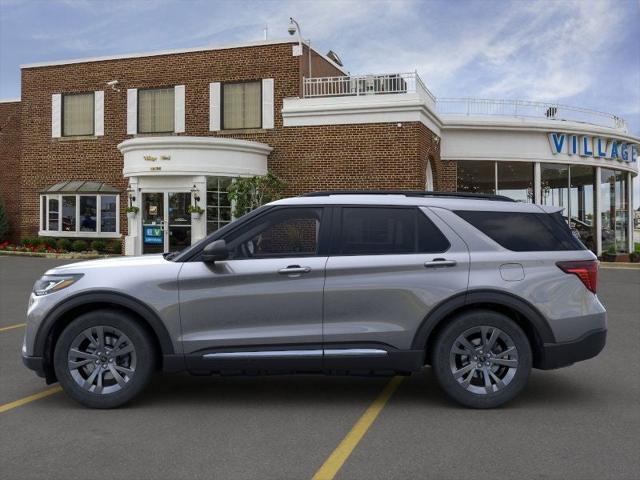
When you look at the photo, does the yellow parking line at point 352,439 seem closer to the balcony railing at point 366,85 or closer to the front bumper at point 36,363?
the front bumper at point 36,363

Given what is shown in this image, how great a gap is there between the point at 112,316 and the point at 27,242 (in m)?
22.2

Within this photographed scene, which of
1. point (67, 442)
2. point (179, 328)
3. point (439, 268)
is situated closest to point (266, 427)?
point (179, 328)

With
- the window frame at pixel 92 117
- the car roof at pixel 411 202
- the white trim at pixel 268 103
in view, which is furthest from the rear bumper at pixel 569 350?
the window frame at pixel 92 117

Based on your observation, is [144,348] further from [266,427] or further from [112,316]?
[266,427]

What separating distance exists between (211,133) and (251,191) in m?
4.18

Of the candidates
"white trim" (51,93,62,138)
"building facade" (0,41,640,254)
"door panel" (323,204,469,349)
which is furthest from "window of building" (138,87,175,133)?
"door panel" (323,204,469,349)

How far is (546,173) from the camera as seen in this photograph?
25.1 meters

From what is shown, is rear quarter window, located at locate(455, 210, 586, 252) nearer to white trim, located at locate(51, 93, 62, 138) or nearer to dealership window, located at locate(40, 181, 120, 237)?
dealership window, located at locate(40, 181, 120, 237)

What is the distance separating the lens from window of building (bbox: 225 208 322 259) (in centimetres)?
525

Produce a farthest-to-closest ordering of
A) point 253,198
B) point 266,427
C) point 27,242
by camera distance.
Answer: point 27,242, point 253,198, point 266,427

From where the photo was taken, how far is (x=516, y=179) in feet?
82.0

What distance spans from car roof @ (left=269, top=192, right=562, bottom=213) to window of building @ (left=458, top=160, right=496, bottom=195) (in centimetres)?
1950

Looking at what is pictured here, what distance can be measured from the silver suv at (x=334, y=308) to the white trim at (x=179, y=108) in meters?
19.1

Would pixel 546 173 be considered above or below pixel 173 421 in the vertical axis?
above
